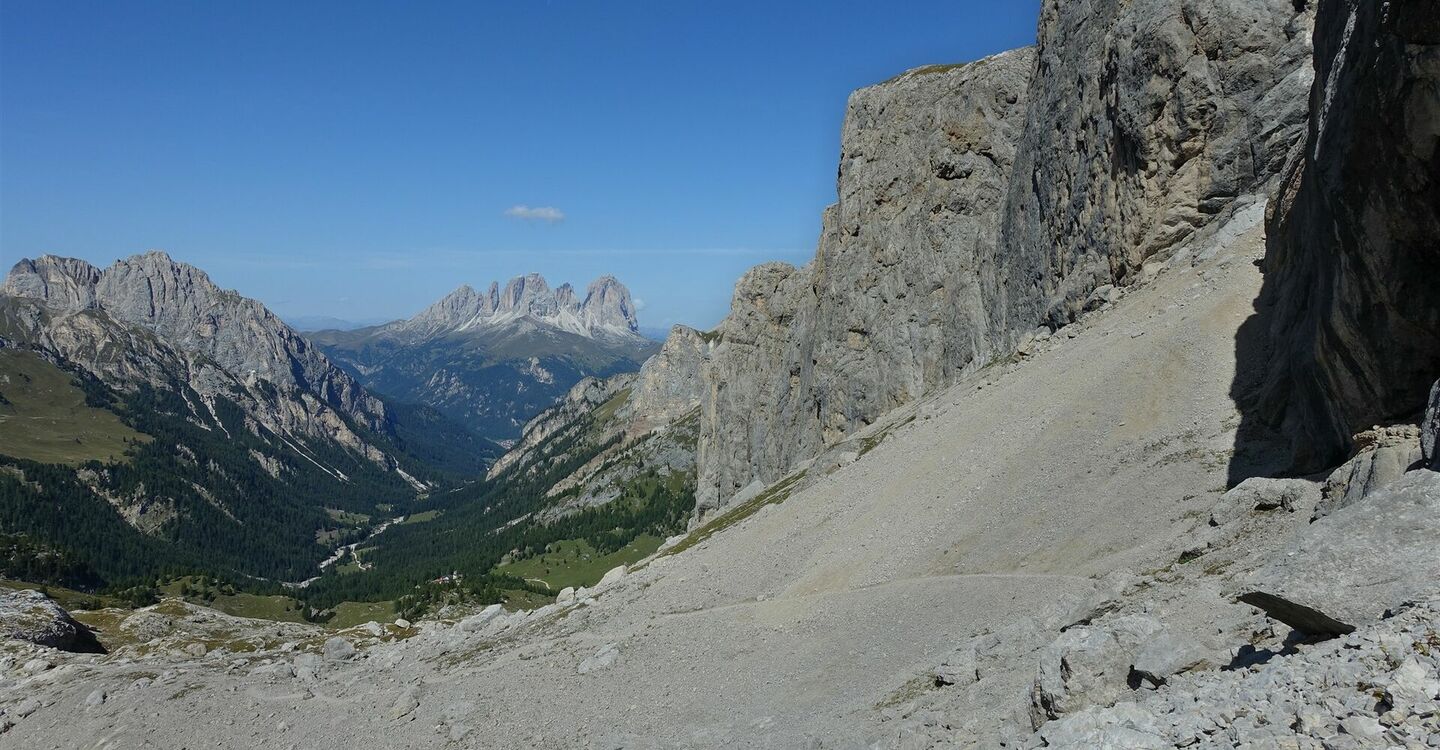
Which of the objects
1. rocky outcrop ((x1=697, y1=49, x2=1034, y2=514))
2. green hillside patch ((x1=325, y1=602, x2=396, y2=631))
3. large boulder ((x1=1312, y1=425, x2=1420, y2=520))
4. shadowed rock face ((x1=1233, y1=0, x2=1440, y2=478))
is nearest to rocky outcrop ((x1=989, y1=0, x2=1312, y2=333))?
rocky outcrop ((x1=697, y1=49, x2=1034, y2=514))

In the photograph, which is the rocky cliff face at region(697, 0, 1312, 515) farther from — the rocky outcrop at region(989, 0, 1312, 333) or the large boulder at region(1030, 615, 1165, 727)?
the large boulder at region(1030, 615, 1165, 727)

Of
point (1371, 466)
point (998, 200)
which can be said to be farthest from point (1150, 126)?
point (1371, 466)

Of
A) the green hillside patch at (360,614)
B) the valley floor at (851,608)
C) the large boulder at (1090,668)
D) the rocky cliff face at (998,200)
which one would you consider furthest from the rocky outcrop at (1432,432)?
the green hillside patch at (360,614)

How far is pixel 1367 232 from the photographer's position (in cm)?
1802

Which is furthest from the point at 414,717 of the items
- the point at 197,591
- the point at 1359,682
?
the point at 197,591

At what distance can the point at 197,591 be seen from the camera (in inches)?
7087

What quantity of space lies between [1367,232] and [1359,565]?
10232 mm

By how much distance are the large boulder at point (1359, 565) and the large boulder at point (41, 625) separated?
268 feet

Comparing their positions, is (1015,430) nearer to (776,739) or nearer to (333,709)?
(776,739)

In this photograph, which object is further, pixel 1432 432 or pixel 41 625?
pixel 41 625

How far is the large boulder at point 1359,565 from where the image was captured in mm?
11164

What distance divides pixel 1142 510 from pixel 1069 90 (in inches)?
1649

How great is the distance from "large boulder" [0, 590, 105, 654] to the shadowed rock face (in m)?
83.7

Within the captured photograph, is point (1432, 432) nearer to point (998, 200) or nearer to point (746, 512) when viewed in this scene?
point (746, 512)
